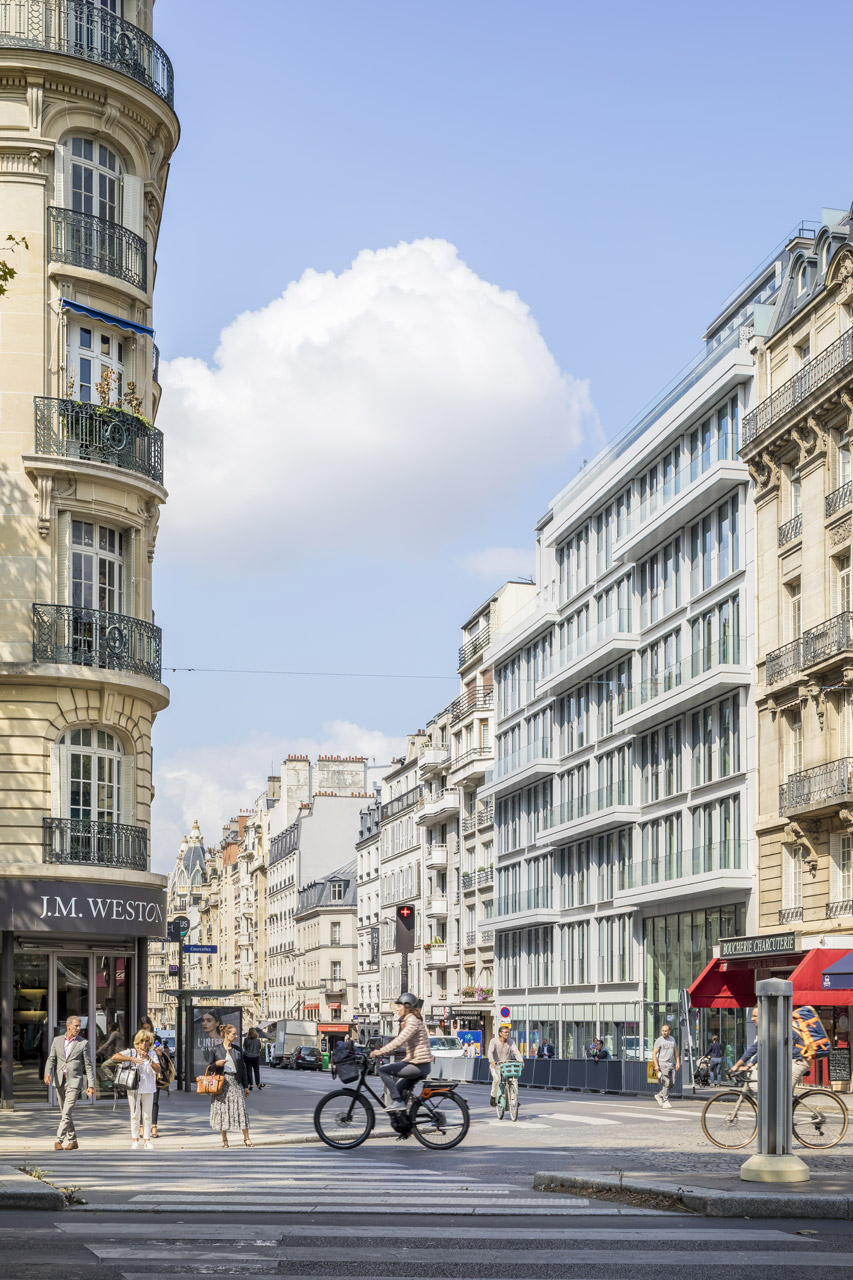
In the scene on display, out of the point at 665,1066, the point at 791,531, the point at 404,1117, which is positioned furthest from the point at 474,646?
the point at 404,1117

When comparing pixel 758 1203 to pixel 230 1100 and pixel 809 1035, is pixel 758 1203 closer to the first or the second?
pixel 809 1035

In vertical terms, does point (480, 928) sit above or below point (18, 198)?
below

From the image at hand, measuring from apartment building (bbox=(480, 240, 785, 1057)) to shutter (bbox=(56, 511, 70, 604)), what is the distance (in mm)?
22222

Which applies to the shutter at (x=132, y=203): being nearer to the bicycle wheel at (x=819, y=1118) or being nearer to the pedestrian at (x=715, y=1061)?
the bicycle wheel at (x=819, y=1118)

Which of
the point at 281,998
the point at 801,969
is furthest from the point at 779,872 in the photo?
the point at 281,998

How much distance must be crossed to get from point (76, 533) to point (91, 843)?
18.1ft

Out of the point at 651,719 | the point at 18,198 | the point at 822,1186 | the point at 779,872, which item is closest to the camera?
the point at 822,1186

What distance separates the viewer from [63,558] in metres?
29.4

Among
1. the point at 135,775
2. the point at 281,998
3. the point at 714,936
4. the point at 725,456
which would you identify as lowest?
the point at 281,998

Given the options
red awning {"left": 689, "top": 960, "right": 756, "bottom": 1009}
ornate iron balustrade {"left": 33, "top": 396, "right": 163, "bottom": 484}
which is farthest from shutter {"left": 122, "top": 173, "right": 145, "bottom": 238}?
red awning {"left": 689, "top": 960, "right": 756, "bottom": 1009}

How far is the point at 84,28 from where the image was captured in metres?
31.0

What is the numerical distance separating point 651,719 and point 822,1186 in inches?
1521

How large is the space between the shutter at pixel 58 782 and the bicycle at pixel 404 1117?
11.1m

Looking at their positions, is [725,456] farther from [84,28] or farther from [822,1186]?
[822,1186]
